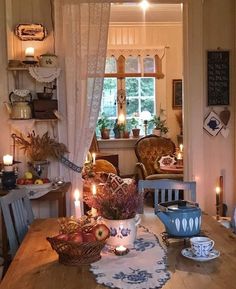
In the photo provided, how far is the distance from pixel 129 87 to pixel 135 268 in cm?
592

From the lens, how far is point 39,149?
3.95 meters

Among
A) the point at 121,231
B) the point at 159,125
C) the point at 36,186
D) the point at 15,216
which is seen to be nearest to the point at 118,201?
the point at 121,231

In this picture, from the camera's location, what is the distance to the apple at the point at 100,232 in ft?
6.25

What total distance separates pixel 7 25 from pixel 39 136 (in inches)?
41.0

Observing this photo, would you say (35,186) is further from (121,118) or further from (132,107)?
(132,107)

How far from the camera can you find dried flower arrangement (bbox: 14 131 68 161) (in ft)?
13.0

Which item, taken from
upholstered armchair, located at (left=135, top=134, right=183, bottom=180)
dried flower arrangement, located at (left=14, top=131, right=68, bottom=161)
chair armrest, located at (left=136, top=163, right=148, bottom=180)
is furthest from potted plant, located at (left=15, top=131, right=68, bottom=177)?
upholstered armchair, located at (left=135, top=134, right=183, bottom=180)

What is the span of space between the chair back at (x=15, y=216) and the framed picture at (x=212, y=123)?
85.6 inches

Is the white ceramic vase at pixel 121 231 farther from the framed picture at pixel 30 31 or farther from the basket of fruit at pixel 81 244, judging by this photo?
the framed picture at pixel 30 31

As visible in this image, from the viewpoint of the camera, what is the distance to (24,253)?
208 centimetres

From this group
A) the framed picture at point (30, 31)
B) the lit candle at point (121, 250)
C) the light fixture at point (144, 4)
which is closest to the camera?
the lit candle at point (121, 250)

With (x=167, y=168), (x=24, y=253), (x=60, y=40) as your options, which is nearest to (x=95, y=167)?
(x=167, y=168)

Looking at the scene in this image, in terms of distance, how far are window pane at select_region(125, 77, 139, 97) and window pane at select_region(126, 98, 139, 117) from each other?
104 millimetres

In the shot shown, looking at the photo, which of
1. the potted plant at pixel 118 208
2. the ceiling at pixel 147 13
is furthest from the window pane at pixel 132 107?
the potted plant at pixel 118 208
